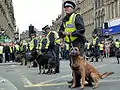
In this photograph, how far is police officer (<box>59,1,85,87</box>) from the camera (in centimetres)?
914

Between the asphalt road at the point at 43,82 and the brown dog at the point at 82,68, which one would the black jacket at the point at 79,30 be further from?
the asphalt road at the point at 43,82

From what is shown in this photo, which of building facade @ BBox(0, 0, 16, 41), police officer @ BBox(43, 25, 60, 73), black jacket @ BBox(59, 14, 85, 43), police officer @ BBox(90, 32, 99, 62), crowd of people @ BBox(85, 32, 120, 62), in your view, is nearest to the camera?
black jacket @ BBox(59, 14, 85, 43)

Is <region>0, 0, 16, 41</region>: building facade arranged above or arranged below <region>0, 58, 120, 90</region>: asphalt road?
above

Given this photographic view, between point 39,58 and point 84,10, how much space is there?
8375cm

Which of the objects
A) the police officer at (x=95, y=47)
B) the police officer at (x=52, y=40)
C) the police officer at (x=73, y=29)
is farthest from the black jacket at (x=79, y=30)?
the police officer at (x=95, y=47)

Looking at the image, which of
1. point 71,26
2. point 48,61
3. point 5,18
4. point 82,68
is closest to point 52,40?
point 48,61

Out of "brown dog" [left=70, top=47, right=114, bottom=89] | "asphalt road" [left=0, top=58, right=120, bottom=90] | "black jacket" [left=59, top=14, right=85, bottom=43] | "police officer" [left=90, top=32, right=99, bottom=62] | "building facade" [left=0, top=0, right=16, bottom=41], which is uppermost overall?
"building facade" [left=0, top=0, right=16, bottom=41]

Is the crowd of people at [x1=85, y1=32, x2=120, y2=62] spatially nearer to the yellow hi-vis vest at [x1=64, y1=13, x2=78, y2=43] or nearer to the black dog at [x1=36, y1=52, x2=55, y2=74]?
the black dog at [x1=36, y1=52, x2=55, y2=74]

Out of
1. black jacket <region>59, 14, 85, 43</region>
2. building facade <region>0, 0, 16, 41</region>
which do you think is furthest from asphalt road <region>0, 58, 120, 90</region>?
building facade <region>0, 0, 16, 41</region>

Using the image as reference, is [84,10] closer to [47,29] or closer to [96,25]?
[96,25]

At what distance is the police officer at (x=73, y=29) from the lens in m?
9.14

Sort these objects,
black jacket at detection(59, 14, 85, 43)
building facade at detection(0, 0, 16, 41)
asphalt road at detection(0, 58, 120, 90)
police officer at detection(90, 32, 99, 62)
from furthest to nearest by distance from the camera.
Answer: building facade at detection(0, 0, 16, 41)
police officer at detection(90, 32, 99, 62)
asphalt road at detection(0, 58, 120, 90)
black jacket at detection(59, 14, 85, 43)

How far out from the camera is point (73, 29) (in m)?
9.27

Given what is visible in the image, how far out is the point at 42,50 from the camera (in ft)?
51.7
